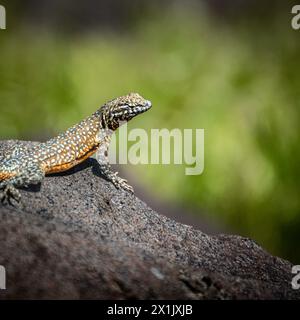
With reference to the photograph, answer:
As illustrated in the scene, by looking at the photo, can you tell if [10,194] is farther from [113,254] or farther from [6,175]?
[113,254]

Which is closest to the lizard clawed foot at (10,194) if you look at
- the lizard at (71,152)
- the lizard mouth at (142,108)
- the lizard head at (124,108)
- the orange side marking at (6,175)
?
the lizard at (71,152)

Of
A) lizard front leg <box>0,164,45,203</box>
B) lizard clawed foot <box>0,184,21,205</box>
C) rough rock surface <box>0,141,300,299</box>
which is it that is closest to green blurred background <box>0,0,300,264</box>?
rough rock surface <box>0,141,300,299</box>

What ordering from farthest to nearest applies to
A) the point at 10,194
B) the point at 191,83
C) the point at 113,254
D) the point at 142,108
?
the point at 191,83, the point at 142,108, the point at 10,194, the point at 113,254

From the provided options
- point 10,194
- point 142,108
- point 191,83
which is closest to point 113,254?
point 10,194

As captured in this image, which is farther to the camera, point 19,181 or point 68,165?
point 68,165
